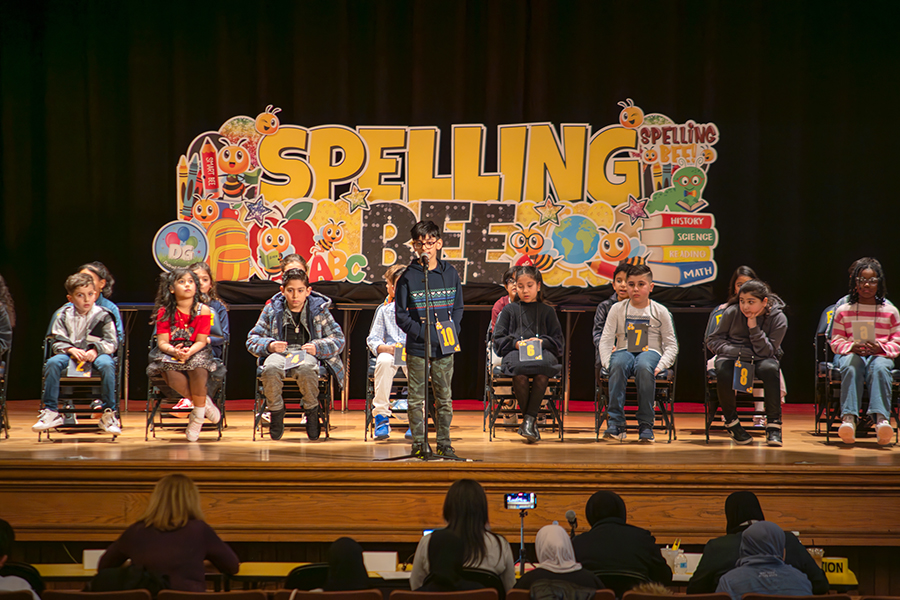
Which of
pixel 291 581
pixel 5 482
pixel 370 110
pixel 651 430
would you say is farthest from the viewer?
A: pixel 370 110

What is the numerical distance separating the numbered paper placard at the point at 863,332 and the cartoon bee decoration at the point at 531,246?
2.95 metres

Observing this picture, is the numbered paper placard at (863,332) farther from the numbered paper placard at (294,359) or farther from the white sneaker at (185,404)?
the white sneaker at (185,404)

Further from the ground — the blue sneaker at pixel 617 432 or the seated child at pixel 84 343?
the seated child at pixel 84 343

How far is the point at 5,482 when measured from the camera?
4.53 m

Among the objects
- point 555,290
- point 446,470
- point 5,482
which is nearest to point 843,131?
point 555,290

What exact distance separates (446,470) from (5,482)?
241 centimetres

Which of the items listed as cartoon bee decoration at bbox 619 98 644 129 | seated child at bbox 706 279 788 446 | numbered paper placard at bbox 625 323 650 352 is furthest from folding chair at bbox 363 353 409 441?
cartoon bee decoration at bbox 619 98 644 129

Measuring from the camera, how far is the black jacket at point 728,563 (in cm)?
329

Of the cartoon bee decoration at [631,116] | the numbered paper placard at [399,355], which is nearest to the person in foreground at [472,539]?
the numbered paper placard at [399,355]

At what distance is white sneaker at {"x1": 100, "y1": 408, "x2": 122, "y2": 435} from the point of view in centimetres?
550

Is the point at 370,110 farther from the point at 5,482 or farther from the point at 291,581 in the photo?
the point at 291,581

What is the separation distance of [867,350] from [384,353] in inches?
128

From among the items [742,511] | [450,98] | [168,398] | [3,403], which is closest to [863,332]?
[742,511]

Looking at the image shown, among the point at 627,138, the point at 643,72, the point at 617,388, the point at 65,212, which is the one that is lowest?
the point at 617,388
